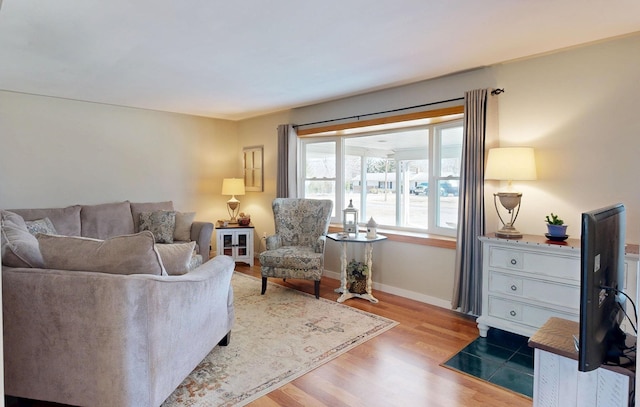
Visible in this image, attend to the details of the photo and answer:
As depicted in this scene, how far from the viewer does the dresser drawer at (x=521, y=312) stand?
2645mm

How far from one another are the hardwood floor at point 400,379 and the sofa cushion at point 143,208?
2.88 meters

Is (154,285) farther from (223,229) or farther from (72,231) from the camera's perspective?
(223,229)

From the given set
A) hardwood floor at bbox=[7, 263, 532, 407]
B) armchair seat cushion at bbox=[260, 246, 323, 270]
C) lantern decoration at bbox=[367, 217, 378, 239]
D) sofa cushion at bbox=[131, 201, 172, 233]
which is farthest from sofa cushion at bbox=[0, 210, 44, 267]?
lantern decoration at bbox=[367, 217, 378, 239]

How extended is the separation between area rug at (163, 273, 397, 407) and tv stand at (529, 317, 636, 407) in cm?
154

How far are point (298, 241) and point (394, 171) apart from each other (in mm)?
1436

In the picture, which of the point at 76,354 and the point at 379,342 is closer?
the point at 76,354

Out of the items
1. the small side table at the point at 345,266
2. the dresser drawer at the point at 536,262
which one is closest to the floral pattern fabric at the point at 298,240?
the small side table at the point at 345,266

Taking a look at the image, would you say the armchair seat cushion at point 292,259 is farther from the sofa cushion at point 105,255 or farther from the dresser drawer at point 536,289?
the sofa cushion at point 105,255

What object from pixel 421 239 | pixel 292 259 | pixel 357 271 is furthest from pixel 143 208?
pixel 421 239

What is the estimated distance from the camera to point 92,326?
5.75 ft

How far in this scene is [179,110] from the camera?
5.23 metres

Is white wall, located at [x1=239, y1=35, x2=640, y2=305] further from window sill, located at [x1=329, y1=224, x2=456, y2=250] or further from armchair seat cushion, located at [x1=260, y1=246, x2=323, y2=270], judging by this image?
armchair seat cushion, located at [x1=260, y1=246, x2=323, y2=270]

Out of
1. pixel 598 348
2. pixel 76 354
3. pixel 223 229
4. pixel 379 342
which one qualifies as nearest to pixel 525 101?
pixel 379 342

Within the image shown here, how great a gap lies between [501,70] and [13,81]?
15.5ft
